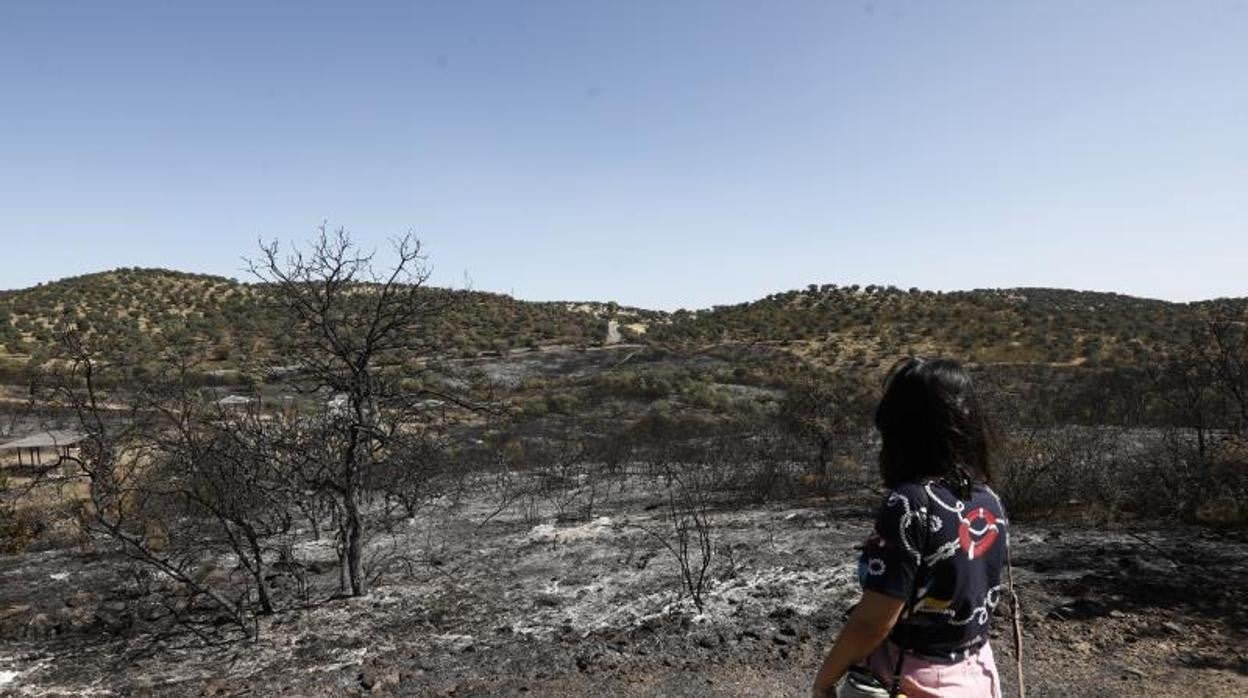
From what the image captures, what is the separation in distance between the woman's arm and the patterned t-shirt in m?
0.03

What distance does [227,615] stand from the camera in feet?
25.7

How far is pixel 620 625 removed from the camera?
23.0 feet

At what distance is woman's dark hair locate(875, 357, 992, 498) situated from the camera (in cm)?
195

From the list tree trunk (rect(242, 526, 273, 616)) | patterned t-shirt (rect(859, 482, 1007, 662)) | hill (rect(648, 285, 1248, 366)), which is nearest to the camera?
patterned t-shirt (rect(859, 482, 1007, 662))

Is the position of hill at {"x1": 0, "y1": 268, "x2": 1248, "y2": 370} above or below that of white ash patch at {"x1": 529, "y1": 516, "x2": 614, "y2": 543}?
above

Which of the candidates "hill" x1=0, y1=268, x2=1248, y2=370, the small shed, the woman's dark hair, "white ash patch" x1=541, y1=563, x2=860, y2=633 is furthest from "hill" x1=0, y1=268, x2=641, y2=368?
the woman's dark hair

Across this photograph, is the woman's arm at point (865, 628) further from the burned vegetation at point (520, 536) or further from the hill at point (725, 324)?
the hill at point (725, 324)

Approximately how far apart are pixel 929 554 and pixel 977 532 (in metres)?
0.18

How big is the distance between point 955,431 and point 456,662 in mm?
5421

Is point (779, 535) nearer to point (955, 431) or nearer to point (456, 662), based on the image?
point (456, 662)

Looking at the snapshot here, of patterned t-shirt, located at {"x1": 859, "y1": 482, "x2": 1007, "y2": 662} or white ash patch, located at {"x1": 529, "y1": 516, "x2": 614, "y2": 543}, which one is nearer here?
patterned t-shirt, located at {"x1": 859, "y1": 482, "x2": 1007, "y2": 662}

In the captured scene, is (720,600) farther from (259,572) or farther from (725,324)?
(725,324)

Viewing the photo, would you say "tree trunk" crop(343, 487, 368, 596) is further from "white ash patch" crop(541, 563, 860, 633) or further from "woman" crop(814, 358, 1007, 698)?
"woman" crop(814, 358, 1007, 698)

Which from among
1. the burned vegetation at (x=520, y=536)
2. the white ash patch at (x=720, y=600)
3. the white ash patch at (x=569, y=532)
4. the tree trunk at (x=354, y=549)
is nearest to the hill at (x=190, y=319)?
the burned vegetation at (x=520, y=536)
